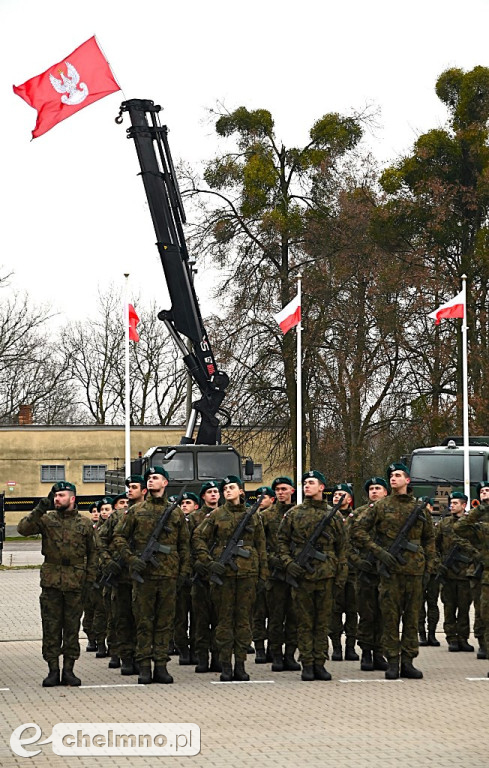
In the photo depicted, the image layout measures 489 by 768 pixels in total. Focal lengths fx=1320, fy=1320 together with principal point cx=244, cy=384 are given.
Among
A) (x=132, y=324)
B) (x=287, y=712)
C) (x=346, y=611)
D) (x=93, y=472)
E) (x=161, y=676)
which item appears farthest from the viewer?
(x=93, y=472)

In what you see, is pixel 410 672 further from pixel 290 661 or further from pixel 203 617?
pixel 203 617

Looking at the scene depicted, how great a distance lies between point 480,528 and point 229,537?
272 centimetres

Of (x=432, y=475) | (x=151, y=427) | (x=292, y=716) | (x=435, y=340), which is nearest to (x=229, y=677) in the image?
(x=292, y=716)

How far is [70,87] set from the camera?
857 inches

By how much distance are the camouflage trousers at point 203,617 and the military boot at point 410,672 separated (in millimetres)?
1995

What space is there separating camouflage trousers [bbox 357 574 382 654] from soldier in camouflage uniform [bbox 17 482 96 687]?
2.90 metres

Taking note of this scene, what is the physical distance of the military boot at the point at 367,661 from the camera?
44.5 feet

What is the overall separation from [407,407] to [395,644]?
24239mm

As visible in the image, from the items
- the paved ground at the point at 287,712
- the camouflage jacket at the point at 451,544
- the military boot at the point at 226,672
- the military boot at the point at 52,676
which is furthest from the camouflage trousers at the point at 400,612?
the military boot at the point at 52,676

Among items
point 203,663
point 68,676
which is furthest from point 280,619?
point 68,676

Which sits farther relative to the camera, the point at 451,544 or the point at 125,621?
the point at 451,544

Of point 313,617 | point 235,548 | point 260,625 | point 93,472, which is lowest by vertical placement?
point 260,625

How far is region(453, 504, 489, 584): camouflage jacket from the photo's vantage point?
44.3 ft

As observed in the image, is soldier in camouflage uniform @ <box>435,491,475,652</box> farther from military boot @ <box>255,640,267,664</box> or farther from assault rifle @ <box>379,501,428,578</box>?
assault rifle @ <box>379,501,428,578</box>
